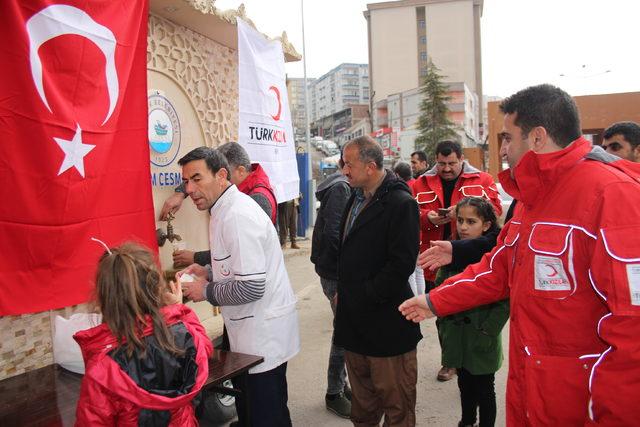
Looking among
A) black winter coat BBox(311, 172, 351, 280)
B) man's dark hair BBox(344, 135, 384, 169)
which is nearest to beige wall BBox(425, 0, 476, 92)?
black winter coat BBox(311, 172, 351, 280)

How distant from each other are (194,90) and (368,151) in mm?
2910

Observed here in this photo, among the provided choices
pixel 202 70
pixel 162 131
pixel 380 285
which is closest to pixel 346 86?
pixel 202 70

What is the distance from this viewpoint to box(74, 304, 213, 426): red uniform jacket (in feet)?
5.52

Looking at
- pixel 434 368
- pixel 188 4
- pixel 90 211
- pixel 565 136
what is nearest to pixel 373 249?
pixel 565 136

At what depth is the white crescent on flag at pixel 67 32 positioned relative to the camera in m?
2.46

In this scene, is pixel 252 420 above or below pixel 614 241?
below

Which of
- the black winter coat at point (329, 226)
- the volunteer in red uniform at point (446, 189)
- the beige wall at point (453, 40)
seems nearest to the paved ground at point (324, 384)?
Result: the volunteer in red uniform at point (446, 189)

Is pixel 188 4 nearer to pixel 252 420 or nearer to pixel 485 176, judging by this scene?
pixel 485 176

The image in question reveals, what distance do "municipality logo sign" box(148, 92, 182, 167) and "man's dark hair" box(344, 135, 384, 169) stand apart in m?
2.30

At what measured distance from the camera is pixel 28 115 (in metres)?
2.45

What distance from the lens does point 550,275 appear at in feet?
5.24

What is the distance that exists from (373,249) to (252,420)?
111 cm

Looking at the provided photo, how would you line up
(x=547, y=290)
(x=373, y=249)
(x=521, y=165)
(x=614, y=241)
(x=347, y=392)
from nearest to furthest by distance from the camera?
1. (x=614, y=241)
2. (x=547, y=290)
3. (x=521, y=165)
4. (x=373, y=249)
5. (x=347, y=392)

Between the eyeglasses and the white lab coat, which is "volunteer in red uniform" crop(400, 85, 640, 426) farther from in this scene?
the eyeglasses
